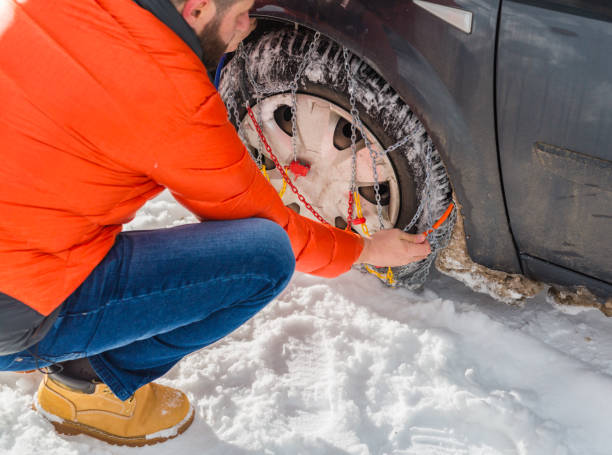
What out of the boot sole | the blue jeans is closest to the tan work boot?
the boot sole

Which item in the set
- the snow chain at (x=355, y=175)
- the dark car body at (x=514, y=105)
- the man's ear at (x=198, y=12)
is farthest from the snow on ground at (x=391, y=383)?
the man's ear at (x=198, y=12)

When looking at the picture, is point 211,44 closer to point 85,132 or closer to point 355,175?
point 85,132

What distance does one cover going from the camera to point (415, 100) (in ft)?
5.12

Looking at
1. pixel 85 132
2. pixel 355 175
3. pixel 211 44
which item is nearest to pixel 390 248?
pixel 355 175

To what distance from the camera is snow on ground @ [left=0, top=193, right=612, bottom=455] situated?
5.19ft

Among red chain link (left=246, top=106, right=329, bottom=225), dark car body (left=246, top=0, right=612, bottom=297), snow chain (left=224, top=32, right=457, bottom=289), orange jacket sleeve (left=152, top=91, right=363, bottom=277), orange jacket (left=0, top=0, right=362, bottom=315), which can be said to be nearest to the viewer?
orange jacket (left=0, top=0, right=362, bottom=315)

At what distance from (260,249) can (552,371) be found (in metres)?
1.02

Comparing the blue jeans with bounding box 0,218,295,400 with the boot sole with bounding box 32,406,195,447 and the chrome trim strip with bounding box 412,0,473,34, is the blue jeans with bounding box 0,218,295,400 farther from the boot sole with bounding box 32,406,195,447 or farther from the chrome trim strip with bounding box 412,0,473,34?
the chrome trim strip with bounding box 412,0,473,34

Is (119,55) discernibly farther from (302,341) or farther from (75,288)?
(302,341)

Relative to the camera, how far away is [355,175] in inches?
73.2

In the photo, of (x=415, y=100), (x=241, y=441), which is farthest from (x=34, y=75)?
(x=241, y=441)

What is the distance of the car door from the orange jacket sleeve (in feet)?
1.65

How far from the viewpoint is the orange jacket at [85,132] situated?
1056 mm

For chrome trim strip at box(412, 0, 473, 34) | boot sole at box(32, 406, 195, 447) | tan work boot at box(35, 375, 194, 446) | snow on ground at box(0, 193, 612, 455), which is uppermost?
Result: chrome trim strip at box(412, 0, 473, 34)
